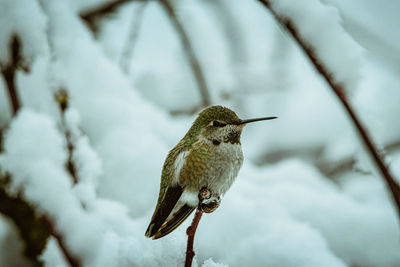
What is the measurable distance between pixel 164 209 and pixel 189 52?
1539mm

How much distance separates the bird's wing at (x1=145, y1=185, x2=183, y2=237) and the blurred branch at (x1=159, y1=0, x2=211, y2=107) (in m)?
1.41

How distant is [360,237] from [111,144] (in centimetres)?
157

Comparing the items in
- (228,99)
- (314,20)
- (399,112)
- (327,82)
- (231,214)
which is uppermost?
(314,20)

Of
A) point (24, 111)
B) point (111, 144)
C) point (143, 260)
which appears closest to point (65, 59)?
point (111, 144)

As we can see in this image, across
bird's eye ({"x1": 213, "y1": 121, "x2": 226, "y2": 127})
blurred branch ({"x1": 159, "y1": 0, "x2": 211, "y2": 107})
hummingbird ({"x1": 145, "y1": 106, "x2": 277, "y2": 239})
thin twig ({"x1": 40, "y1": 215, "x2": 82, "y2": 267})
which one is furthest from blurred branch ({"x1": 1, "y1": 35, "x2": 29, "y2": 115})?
blurred branch ({"x1": 159, "y1": 0, "x2": 211, "y2": 107})

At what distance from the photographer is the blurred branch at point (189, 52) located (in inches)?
93.7

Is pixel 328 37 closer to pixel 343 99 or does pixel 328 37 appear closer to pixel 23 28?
pixel 343 99

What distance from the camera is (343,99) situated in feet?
2.86

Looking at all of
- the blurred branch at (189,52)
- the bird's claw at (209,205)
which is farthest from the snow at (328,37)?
the blurred branch at (189,52)

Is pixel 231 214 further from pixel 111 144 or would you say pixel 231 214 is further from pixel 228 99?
pixel 228 99

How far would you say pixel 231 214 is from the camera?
178 centimetres

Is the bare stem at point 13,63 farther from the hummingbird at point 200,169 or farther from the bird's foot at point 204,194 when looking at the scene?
the bird's foot at point 204,194

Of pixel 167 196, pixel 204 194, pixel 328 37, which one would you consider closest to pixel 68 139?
pixel 167 196

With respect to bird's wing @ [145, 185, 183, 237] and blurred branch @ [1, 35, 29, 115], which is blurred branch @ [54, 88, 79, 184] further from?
bird's wing @ [145, 185, 183, 237]
